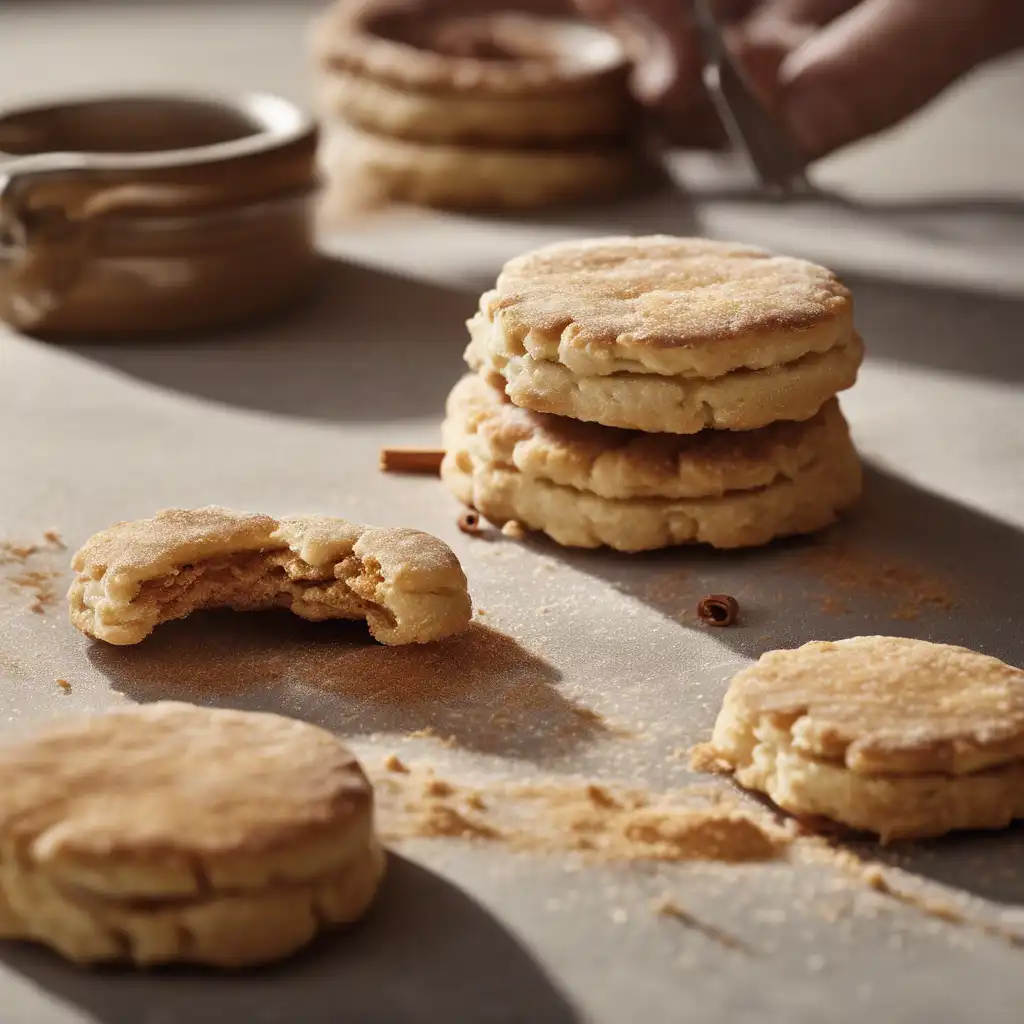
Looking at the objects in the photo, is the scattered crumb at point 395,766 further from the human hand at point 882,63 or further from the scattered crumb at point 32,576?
the human hand at point 882,63

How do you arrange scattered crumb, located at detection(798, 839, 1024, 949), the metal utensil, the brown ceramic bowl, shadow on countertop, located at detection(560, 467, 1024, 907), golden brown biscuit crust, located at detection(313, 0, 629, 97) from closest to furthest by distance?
scattered crumb, located at detection(798, 839, 1024, 949) < shadow on countertop, located at detection(560, 467, 1024, 907) < the brown ceramic bowl < the metal utensil < golden brown biscuit crust, located at detection(313, 0, 629, 97)

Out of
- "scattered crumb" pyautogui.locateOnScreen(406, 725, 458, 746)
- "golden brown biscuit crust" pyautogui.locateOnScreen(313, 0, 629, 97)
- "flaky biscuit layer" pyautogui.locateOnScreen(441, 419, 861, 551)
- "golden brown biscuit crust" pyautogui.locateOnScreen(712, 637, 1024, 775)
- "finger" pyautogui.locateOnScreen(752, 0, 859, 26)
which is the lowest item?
"scattered crumb" pyautogui.locateOnScreen(406, 725, 458, 746)

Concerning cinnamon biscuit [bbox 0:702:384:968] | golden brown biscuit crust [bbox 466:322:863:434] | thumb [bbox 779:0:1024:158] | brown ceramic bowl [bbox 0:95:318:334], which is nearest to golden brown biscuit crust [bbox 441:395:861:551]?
golden brown biscuit crust [bbox 466:322:863:434]

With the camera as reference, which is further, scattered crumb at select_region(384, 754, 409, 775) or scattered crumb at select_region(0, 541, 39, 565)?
scattered crumb at select_region(0, 541, 39, 565)

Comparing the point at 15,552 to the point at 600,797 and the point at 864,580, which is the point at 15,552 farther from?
the point at 864,580

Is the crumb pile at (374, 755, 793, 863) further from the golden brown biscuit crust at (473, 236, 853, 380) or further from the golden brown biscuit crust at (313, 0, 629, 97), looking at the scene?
the golden brown biscuit crust at (313, 0, 629, 97)

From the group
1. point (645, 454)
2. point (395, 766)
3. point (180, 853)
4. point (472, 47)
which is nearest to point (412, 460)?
point (645, 454)

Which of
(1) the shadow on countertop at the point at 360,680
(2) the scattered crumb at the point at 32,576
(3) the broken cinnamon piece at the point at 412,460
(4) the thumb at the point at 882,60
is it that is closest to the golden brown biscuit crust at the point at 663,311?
(3) the broken cinnamon piece at the point at 412,460
